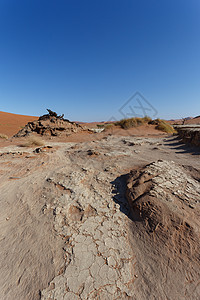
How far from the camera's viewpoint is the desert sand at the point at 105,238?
97cm

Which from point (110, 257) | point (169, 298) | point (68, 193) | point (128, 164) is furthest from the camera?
point (128, 164)

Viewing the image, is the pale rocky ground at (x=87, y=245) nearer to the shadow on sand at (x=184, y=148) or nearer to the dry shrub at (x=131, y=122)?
the shadow on sand at (x=184, y=148)

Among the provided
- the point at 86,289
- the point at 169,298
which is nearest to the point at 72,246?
the point at 86,289

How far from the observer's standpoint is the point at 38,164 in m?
3.48

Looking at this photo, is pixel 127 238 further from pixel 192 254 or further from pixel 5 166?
pixel 5 166

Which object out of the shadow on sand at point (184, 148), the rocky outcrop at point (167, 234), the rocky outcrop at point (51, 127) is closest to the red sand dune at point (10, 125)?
the rocky outcrop at point (51, 127)

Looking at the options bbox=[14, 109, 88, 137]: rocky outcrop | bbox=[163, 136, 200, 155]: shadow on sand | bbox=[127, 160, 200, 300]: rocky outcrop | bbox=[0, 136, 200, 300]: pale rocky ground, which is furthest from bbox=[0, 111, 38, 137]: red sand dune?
bbox=[127, 160, 200, 300]: rocky outcrop

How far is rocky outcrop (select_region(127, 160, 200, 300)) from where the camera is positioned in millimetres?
956

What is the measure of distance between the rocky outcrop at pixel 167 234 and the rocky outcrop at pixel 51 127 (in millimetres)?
8063

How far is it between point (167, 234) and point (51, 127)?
913cm

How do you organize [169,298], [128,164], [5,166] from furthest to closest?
[5,166]
[128,164]
[169,298]

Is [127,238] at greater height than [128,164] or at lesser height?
lesser

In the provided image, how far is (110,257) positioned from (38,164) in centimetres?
305

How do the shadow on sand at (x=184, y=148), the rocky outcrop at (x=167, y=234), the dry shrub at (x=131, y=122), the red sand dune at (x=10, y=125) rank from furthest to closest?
the red sand dune at (x=10, y=125)
the dry shrub at (x=131, y=122)
the shadow on sand at (x=184, y=148)
the rocky outcrop at (x=167, y=234)
